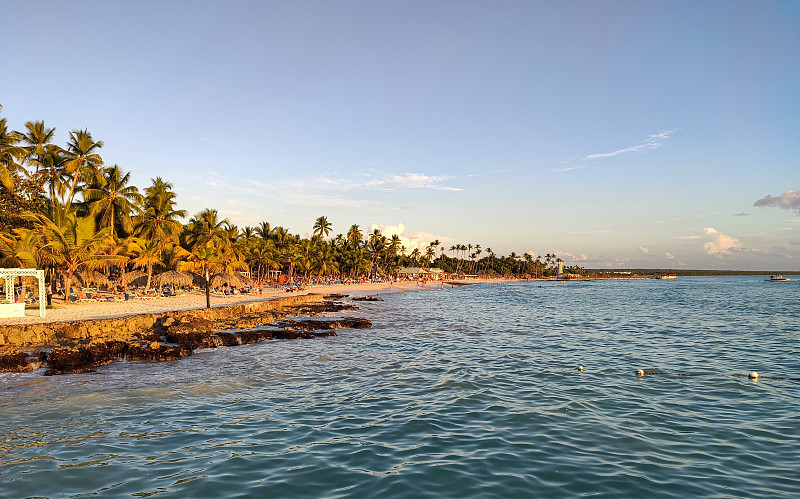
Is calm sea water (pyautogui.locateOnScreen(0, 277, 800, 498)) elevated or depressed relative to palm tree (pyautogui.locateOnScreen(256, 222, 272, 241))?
depressed

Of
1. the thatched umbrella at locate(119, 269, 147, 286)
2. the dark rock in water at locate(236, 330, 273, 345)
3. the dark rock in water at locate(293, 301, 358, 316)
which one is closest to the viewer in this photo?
the dark rock in water at locate(236, 330, 273, 345)

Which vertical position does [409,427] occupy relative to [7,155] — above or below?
below

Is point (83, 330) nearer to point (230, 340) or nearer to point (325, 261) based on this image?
point (230, 340)

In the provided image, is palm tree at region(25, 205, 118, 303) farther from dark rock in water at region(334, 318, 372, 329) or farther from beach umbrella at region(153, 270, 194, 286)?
dark rock in water at region(334, 318, 372, 329)

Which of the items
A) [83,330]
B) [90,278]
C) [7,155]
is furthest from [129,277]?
[83,330]

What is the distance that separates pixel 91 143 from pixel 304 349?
120 ft

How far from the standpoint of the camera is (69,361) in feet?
53.6

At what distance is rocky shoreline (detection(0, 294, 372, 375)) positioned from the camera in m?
16.7

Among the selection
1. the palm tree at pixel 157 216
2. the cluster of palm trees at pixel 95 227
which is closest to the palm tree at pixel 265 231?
the cluster of palm trees at pixel 95 227

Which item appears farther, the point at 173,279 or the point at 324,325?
the point at 173,279

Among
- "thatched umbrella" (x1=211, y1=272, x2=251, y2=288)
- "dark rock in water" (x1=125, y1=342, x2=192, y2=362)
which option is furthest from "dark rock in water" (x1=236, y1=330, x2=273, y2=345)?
"thatched umbrella" (x1=211, y1=272, x2=251, y2=288)

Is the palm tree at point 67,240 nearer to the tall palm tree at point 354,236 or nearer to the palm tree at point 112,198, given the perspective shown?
the palm tree at point 112,198

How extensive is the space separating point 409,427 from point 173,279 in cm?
4795

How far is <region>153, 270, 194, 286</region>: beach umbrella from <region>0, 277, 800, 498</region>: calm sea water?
116 feet
